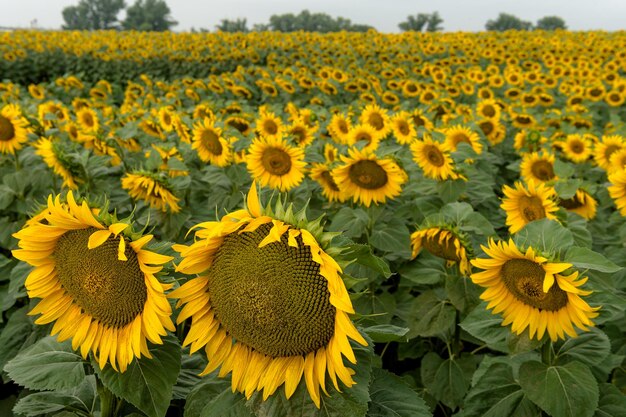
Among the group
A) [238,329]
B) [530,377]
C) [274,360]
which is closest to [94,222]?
[238,329]

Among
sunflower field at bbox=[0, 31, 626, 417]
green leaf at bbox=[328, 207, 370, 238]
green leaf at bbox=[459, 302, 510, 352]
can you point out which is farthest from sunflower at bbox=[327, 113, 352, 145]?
green leaf at bbox=[459, 302, 510, 352]

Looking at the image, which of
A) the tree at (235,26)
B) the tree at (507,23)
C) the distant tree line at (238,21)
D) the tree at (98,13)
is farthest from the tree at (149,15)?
the tree at (507,23)

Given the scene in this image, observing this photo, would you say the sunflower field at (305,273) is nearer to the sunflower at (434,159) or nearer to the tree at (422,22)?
the sunflower at (434,159)

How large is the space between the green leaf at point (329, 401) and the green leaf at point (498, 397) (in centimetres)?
96

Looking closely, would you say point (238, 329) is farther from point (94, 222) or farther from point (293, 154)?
point (293, 154)

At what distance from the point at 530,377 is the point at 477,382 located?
32cm

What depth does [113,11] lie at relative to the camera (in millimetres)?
65250

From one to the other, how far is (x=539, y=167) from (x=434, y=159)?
3.52 ft

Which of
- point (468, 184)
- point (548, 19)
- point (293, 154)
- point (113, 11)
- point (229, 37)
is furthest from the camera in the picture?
point (113, 11)

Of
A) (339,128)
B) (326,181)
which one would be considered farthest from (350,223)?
(339,128)

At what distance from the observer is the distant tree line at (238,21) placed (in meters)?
39.0

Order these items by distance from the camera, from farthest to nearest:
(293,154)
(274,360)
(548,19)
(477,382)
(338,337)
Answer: (548,19) < (293,154) < (477,382) < (274,360) < (338,337)

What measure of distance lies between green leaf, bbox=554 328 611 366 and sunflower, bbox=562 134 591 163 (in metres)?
3.44

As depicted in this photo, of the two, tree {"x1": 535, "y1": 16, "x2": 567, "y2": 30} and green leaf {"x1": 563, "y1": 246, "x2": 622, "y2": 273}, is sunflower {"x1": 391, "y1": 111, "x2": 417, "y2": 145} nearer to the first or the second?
green leaf {"x1": 563, "y1": 246, "x2": 622, "y2": 273}
